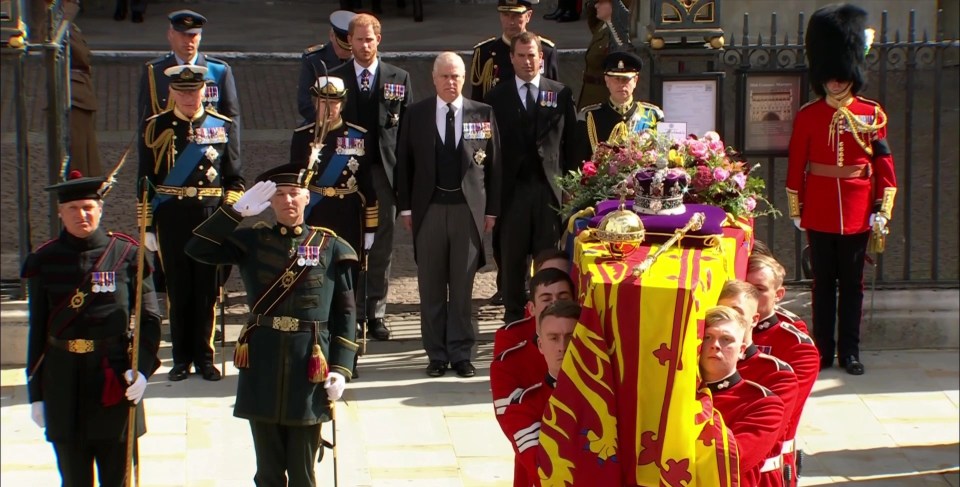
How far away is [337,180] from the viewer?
923cm

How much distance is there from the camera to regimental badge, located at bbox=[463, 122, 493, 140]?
9.27 metres

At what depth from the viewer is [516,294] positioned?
9.88 metres

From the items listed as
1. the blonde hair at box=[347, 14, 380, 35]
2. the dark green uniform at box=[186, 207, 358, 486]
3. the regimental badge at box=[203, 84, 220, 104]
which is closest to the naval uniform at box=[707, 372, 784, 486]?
the dark green uniform at box=[186, 207, 358, 486]

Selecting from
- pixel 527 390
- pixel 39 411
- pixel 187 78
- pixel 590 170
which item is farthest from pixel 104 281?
pixel 187 78

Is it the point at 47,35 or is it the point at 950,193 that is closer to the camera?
the point at 47,35

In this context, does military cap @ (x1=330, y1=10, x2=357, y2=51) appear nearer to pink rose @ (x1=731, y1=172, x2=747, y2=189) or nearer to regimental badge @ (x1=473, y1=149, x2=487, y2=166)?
regimental badge @ (x1=473, y1=149, x2=487, y2=166)

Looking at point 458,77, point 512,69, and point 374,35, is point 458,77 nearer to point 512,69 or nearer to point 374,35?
point 374,35

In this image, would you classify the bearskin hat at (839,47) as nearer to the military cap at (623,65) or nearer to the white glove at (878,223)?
the white glove at (878,223)

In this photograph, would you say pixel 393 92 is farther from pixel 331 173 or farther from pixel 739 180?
pixel 739 180

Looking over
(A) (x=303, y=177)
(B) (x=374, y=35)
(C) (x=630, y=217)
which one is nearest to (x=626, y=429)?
(C) (x=630, y=217)

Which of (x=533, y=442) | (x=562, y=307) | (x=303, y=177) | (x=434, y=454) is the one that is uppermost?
(x=303, y=177)

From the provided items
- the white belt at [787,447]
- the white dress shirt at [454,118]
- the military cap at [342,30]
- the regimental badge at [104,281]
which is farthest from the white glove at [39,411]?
the military cap at [342,30]

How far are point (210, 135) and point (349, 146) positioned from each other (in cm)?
81

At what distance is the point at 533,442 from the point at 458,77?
155 inches
